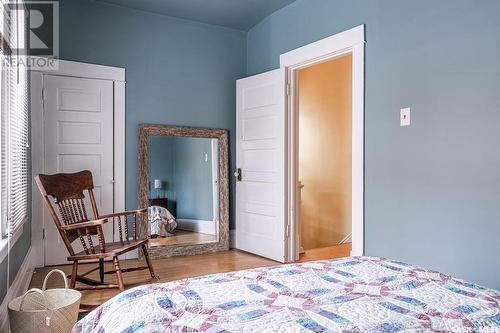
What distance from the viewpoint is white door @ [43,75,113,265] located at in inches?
139

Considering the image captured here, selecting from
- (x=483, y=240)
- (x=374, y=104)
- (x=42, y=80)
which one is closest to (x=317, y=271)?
(x=483, y=240)

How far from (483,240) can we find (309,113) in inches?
115

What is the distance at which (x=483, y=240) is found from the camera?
222 cm

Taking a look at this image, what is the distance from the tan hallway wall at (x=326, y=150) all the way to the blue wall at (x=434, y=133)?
1.64 meters

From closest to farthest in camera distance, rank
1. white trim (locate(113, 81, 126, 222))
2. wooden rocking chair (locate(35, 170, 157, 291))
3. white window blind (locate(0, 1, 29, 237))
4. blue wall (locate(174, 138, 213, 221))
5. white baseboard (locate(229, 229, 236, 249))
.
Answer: white window blind (locate(0, 1, 29, 237))
wooden rocking chair (locate(35, 170, 157, 291))
white trim (locate(113, 81, 126, 222))
blue wall (locate(174, 138, 213, 221))
white baseboard (locate(229, 229, 236, 249))

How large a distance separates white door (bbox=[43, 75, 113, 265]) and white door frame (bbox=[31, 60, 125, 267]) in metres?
0.04

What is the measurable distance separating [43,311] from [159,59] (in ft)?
9.38

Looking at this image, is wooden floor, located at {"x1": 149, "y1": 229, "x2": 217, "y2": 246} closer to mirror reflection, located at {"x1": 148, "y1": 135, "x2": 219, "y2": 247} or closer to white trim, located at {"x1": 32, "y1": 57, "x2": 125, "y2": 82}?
mirror reflection, located at {"x1": 148, "y1": 135, "x2": 219, "y2": 247}

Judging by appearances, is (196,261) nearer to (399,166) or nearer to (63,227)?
(63,227)

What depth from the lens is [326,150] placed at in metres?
4.86

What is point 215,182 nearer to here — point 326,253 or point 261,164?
point 261,164

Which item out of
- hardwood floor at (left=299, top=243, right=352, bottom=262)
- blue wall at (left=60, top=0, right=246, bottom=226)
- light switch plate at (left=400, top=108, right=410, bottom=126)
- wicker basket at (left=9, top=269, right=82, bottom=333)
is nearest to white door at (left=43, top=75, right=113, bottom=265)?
blue wall at (left=60, top=0, right=246, bottom=226)

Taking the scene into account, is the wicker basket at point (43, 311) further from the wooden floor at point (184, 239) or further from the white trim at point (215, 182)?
the white trim at point (215, 182)

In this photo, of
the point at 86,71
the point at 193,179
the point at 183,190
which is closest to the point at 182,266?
the point at 183,190
